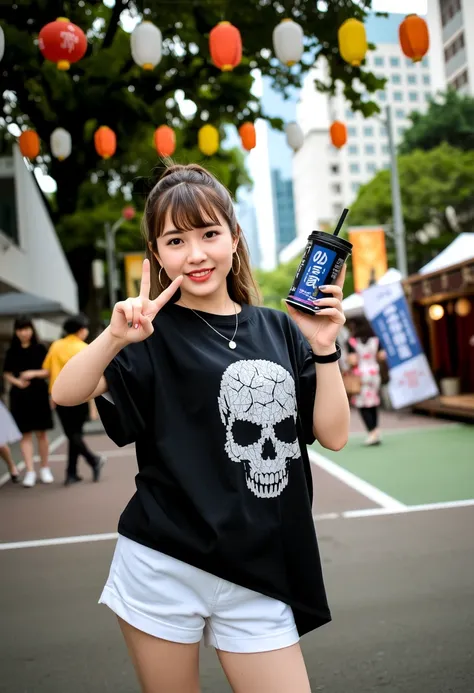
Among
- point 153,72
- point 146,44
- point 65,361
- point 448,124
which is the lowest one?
point 65,361

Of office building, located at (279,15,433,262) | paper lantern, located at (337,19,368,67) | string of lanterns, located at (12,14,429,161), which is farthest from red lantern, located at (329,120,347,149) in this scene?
office building, located at (279,15,433,262)

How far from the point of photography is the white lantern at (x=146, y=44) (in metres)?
8.11

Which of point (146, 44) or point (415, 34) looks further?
point (146, 44)

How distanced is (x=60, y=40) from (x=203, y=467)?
6823 millimetres

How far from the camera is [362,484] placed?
26.0 ft

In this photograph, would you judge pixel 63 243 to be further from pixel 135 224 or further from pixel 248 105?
pixel 248 105

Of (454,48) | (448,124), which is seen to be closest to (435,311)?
(448,124)

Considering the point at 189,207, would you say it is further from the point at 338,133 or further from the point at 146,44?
the point at 338,133

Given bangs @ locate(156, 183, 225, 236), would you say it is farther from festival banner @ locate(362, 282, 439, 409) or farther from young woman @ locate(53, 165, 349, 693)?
festival banner @ locate(362, 282, 439, 409)

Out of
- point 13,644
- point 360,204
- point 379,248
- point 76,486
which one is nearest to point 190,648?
point 13,644

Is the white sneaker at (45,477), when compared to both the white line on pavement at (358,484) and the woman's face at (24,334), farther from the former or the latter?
the white line on pavement at (358,484)

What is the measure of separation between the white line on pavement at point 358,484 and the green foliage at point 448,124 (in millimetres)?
30999

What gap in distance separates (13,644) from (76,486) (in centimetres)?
470

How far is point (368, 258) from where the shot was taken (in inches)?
778
